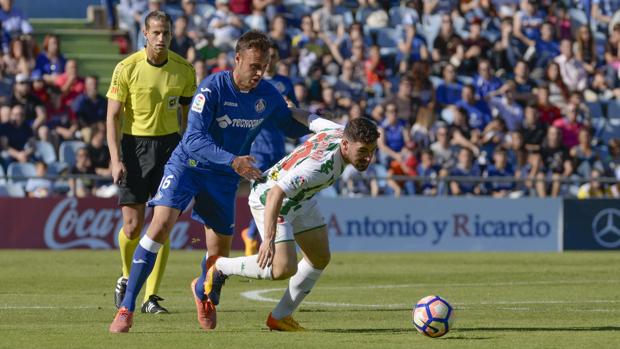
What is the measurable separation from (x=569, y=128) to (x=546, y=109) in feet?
2.10

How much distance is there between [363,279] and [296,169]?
7345 millimetres

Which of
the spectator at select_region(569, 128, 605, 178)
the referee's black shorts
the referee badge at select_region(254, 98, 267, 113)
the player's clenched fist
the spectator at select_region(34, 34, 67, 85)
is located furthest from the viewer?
the spectator at select_region(569, 128, 605, 178)

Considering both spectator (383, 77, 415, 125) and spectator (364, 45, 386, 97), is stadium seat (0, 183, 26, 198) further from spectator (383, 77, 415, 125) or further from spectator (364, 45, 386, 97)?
spectator (364, 45, 386, 97)

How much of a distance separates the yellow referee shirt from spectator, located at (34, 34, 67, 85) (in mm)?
12846

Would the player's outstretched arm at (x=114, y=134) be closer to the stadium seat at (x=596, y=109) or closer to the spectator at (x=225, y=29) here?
the spectator at (x=225, y=29)

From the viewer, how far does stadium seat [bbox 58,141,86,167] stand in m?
23.0

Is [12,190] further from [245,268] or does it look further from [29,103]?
[245,268]

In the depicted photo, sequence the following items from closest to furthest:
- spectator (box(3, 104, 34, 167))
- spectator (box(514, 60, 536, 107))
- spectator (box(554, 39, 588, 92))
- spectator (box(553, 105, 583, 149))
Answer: spectator (box(3, 104, 34, 167)), spectator (box(553, 105, 583, 149)), spectator (box(514, 60, 536, 107)), spectator (box(554, 39, 588, 92))

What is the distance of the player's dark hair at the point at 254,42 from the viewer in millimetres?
10117

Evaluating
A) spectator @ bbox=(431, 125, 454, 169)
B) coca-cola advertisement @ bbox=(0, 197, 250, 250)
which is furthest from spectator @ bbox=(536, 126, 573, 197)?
coca-cola advertisement @ bbox=(0, 197, 250, 250)

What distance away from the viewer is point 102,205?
22203mm

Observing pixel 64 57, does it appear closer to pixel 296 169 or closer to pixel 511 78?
pixel 511 78

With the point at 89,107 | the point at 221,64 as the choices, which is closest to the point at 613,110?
the point at 221,64

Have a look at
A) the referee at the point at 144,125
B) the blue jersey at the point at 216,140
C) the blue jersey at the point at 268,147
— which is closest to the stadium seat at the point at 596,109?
the blue jersey at the point at 268,147
